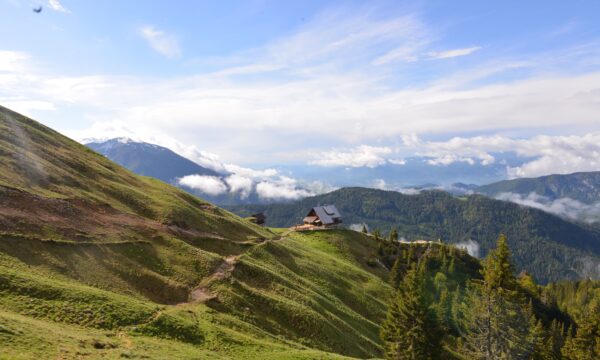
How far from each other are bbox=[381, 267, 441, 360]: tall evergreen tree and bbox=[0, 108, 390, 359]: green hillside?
8398 mm

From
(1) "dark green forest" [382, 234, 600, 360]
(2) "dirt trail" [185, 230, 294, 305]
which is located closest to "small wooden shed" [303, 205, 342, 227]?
(1) "dark green forest" [382, 234, 600, 360]

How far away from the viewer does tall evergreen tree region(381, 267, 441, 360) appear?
4700cm

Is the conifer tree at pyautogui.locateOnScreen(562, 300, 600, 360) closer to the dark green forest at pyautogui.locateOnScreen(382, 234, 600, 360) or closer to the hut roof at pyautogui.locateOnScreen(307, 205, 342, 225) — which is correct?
the dark green forest at pyautogui.locateOnScreen(382, 234, 600, 360)

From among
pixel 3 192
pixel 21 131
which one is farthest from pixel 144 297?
pixel 21 131

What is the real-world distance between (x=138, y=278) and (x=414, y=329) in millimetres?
34300

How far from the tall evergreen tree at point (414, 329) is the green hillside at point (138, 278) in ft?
27.6

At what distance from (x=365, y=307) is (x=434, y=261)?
6548cm

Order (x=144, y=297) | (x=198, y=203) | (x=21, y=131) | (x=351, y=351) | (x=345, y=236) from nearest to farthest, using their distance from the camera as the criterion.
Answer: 1. (x=144, y=297)
2. (x=351, y=351)
3. (x=21, y=131)
4. (x=198, y=203)
5. (x=345, y=236)

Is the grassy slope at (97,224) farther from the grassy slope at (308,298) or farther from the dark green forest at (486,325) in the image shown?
the dark green forest at (486,325)

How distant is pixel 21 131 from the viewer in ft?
249

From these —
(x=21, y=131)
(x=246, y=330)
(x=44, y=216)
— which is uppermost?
(x=21, y=131)

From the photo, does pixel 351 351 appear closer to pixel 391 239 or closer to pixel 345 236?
pixel 345 236

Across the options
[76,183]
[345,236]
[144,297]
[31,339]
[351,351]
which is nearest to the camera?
[31,339]

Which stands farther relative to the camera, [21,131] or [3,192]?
[21,131]
